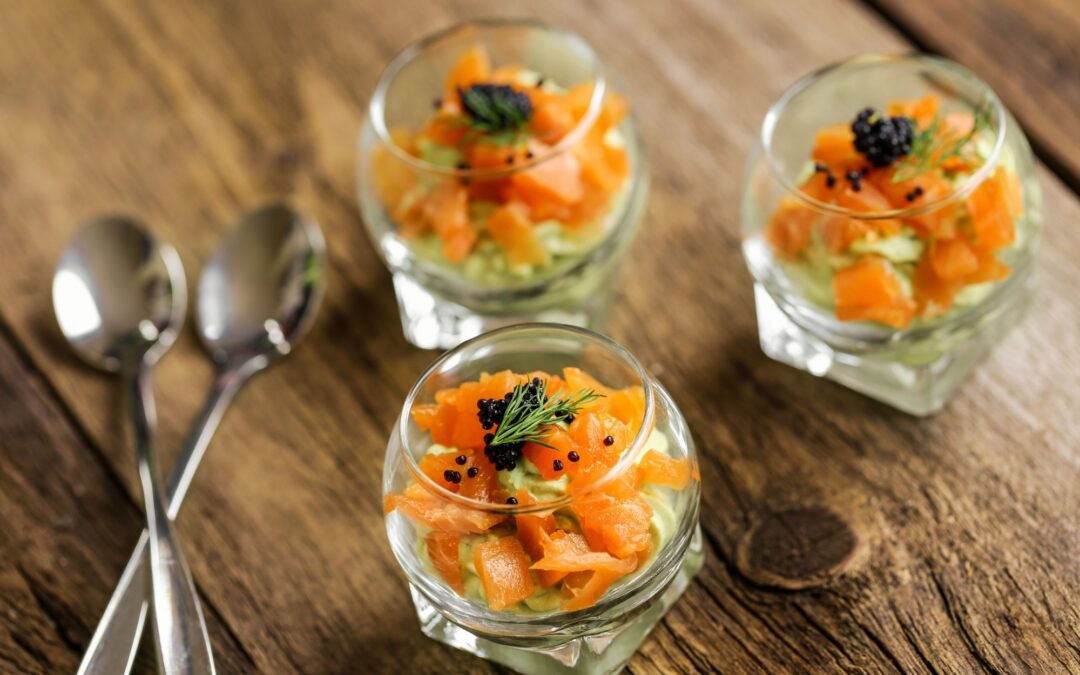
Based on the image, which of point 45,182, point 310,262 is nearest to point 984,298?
point 310,262

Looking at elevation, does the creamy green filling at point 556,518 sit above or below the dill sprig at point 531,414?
below

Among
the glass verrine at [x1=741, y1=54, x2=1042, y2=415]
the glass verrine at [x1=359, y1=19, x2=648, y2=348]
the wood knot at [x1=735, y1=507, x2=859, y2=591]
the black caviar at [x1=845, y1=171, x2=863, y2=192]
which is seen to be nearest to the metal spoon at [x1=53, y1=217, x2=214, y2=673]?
the glass verrine at [x1=359, y1=19, x2=648, y2=348]

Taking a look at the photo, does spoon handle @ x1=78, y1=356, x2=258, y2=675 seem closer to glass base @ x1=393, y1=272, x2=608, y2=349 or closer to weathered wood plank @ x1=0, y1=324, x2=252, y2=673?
weathered wood plank @ x1=0, y1=324, x2=252, y2=673

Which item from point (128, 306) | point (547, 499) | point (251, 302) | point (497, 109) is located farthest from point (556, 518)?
point (128, 306)

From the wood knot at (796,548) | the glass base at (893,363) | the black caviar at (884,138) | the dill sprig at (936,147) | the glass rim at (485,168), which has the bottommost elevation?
the wood knot at (796,548)

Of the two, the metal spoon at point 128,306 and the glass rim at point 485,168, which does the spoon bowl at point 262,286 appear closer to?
the metal spoon at point 128,306

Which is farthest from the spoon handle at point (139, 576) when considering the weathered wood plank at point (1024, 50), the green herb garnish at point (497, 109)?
the weathered wood plank at point (1024, 50)
